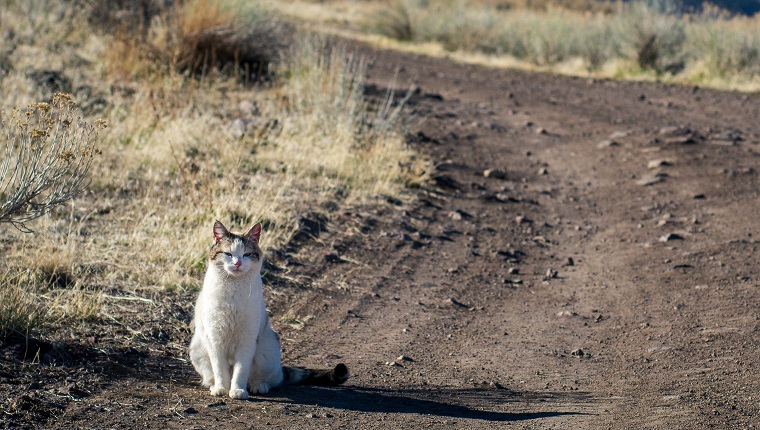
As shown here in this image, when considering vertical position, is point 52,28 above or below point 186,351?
above

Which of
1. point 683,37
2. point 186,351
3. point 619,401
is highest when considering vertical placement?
point 683,37

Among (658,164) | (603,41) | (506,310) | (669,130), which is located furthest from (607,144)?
(603,41)

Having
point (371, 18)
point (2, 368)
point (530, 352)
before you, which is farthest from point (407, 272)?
point (371, 18)

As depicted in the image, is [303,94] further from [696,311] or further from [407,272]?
[696,311]

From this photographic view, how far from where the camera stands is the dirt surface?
4258mm

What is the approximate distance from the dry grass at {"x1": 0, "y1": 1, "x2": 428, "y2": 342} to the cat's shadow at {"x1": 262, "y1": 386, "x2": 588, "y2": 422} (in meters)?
1.65

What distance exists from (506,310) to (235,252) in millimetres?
2718

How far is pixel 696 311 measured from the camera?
6.08 meters

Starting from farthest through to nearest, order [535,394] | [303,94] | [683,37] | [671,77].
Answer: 1. [683,37]
2. [671,77]
3. [303,94]
4. [535,394]

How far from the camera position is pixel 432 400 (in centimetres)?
458

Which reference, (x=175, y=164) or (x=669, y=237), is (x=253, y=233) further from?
(x=669, y=237)

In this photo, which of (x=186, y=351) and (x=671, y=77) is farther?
(x=671, y=77)

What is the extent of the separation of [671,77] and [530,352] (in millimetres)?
12313

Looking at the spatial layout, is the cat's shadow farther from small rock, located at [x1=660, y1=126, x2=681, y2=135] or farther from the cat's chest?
small rock, located at [x1=660, y1=126, x2=681, y2=135]
